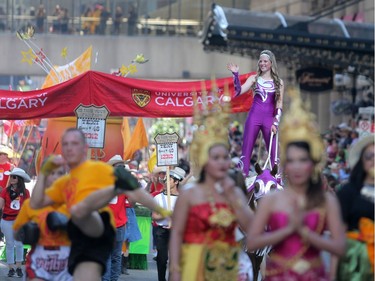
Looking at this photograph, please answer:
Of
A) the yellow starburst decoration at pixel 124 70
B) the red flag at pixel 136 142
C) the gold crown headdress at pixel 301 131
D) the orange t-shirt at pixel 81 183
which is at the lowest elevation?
the orange t-shirt at pixel 81 183

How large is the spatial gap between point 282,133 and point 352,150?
1.14 meters

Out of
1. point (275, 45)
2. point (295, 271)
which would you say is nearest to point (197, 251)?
point (295, 271)

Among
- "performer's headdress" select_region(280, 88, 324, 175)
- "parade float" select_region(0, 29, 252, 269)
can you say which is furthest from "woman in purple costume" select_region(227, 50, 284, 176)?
"performer's headdress" select_region(280, 88, 324, 175)

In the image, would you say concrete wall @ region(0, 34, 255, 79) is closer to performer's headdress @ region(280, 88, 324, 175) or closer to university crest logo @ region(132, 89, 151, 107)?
university crest logo @ region(132, 89, 151, 107)

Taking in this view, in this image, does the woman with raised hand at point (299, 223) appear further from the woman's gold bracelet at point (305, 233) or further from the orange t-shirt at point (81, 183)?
the orange t-shirt at point (81, 183)

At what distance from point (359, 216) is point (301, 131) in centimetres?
87

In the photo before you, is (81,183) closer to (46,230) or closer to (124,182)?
(124,182)

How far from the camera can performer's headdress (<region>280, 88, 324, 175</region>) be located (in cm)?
938

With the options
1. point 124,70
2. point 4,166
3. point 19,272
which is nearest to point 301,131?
point 19,272

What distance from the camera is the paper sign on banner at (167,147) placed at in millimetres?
18328

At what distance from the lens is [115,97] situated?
17.6m

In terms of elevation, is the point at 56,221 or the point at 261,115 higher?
the point at 261,115

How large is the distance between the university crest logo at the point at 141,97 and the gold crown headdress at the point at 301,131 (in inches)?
308

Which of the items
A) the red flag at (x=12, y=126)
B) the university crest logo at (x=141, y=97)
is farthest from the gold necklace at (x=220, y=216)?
the red flag at (x=12, y=126)
